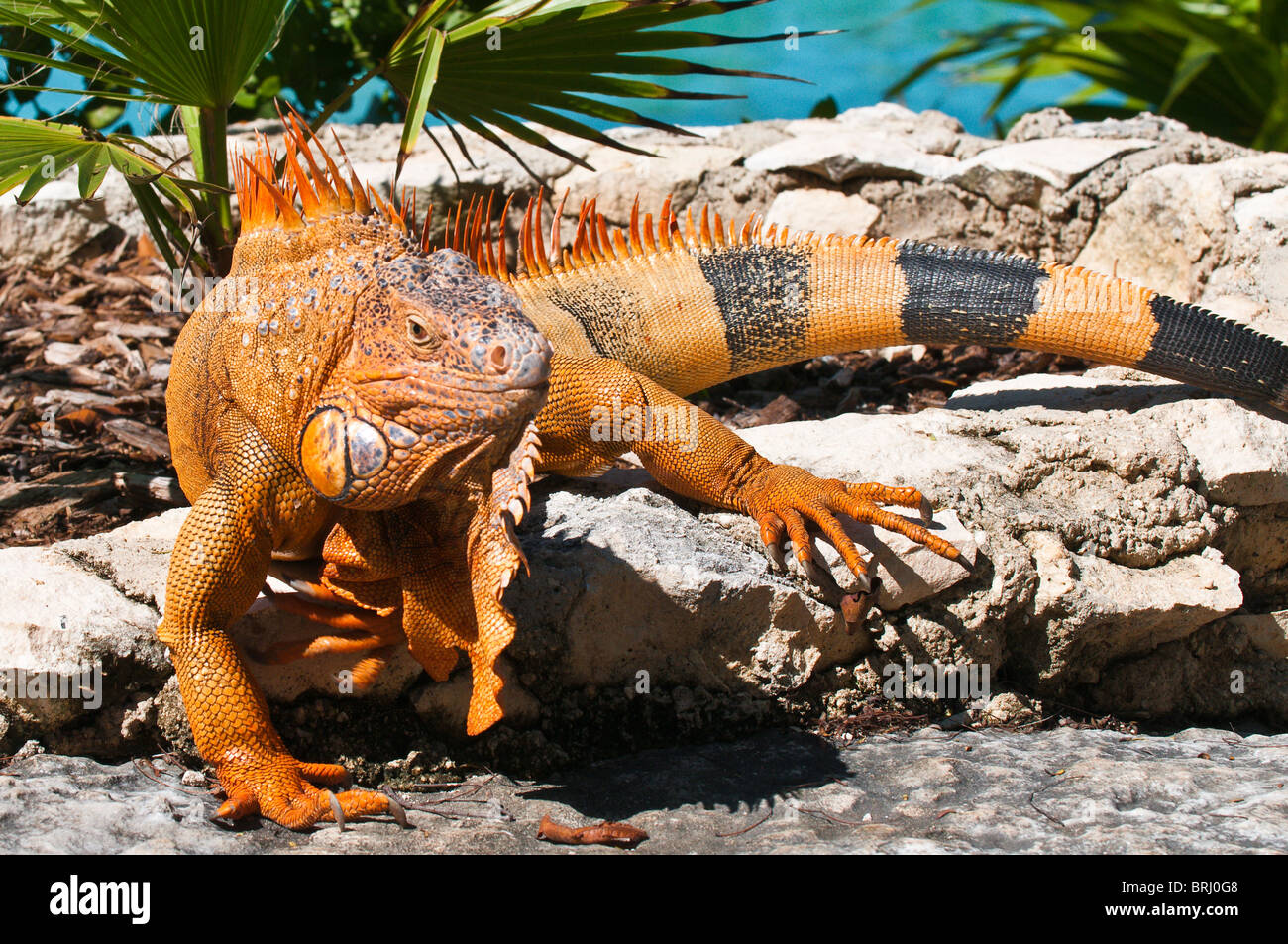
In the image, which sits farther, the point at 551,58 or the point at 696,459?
the point at 551,58

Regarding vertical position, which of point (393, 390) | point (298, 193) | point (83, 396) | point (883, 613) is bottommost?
point (883, 613)

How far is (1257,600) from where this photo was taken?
3.92m

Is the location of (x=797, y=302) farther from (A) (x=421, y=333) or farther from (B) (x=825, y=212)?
(A) (x=421, y=333)

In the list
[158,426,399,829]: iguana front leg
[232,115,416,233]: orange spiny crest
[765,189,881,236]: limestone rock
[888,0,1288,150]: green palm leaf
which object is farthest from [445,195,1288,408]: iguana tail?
[888,0,1288,150]: green palm leaf

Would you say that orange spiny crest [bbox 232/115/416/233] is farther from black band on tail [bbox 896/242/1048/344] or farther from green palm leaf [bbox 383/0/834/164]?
black band on tail [bbox 896/242/1048/344]

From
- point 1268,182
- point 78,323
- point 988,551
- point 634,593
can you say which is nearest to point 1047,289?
point 988,551

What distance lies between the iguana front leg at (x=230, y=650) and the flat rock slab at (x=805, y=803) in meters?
0.08

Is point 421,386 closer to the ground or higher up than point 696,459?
higher up

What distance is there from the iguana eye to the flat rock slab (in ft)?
3.64

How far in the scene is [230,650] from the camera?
2.56 meters

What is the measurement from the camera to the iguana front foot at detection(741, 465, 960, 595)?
3.14m

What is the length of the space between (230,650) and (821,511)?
1.67 metres

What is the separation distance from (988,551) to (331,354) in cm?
208

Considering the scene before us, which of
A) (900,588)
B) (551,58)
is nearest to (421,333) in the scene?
(900,588)
